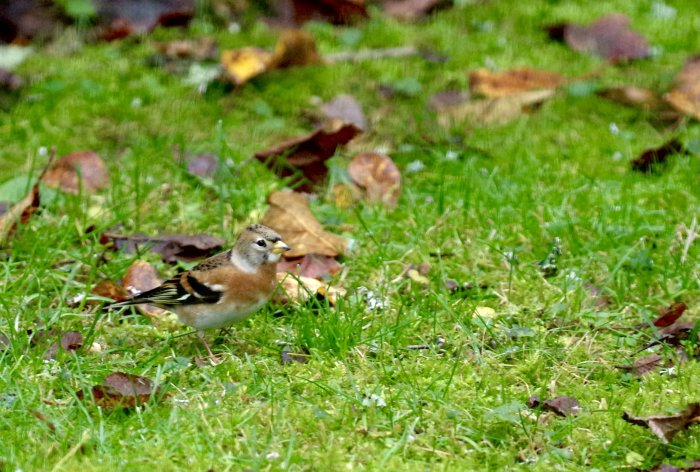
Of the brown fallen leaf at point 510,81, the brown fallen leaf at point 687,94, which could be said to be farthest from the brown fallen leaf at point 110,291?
the brown fallen leaf at point 687,94

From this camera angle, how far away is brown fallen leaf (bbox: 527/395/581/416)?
414 cm

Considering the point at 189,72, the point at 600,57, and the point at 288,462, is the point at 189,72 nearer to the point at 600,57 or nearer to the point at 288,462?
the point at 600,57

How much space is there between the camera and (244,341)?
4812 millimetres

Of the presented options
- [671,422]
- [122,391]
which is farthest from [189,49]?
[671,422]

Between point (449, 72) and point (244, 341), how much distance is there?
3.63 meters

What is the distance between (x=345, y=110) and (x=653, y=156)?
197cm

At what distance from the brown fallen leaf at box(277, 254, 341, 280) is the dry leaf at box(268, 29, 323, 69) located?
8.13ft

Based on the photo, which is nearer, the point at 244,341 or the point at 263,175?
the point at 244,341

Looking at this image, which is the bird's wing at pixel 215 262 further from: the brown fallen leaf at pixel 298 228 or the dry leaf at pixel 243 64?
the dry leaf at pixel 243 64

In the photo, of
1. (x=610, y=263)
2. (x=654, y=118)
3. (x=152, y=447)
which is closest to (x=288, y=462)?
(x=152, y=447)

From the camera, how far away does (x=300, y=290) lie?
16.9 ft

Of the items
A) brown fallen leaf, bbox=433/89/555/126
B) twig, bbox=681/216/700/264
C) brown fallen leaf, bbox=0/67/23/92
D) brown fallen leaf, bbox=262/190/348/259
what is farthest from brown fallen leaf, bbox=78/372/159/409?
→ brown fallen leaf, bbox=0/67/23/92

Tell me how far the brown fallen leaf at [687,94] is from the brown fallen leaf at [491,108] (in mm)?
815

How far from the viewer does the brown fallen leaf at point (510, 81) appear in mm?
7504
